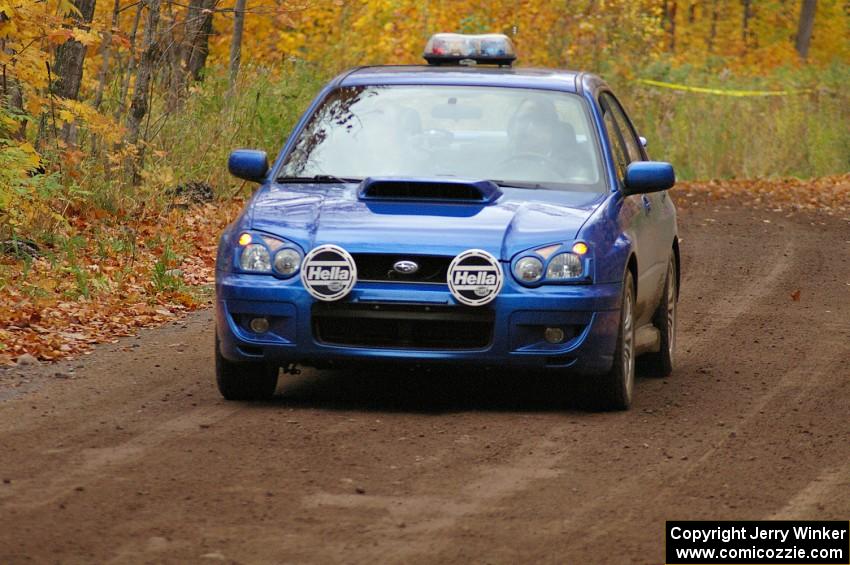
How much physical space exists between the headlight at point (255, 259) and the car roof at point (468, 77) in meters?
A: 1.74

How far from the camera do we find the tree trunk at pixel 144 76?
16.4 m

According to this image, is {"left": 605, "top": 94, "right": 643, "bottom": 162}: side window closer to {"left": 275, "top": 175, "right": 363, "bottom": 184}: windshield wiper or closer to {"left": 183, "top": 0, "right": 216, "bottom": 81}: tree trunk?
{"left": 275, "top": 175, "right": 363, "bottom": 184}: windshield wiper

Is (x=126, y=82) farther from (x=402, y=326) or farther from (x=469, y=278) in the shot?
(x=469, y=278)

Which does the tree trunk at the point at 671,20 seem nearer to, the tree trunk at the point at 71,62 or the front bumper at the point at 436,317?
the tree trunk at the point at 71,62

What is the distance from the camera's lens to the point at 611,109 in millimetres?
9797

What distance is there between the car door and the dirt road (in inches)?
20.4

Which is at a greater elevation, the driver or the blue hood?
the driver

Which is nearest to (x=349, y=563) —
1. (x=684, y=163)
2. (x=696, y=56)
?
(x=684, y=163)

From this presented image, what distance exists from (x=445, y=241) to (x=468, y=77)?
1.80 metres

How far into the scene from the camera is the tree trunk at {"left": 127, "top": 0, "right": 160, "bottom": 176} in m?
16.4

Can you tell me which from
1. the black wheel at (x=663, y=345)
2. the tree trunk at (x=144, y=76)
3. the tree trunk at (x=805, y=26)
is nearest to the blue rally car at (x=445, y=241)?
the black wheel at (x=663, y=345)

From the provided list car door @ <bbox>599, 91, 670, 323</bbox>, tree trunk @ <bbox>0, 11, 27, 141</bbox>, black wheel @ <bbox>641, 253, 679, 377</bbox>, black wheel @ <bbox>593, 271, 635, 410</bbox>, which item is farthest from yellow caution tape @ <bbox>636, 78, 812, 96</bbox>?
black wheel @ <bbox>593, 271, 635, 410</bbox>

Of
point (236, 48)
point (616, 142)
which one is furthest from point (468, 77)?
point (236, 48)

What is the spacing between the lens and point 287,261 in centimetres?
784
